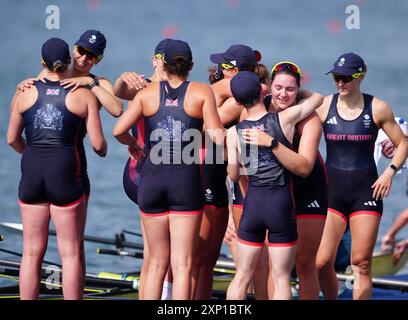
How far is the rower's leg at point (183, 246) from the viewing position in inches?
388

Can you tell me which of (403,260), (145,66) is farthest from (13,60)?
(403,260)

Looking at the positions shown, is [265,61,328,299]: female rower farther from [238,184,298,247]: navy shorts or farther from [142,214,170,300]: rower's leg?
[142,214,170,300]: rower's leg

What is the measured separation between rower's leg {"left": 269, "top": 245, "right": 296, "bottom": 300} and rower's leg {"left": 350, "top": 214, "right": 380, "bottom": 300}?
1170 millimetres

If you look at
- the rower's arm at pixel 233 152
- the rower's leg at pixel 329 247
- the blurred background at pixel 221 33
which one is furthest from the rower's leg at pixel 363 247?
the blurred background at pixel 221 33

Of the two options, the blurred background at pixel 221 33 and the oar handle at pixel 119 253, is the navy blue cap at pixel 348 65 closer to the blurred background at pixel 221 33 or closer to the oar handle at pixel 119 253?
the oar handle at pixel 119 253

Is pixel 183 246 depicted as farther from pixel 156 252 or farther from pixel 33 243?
pixel 33 243

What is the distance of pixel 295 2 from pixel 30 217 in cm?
5753

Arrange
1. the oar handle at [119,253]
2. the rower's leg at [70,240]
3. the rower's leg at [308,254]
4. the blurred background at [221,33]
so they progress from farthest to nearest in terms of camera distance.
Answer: the blurred background at [221,33], the oar handle at [119,253], the rower's leg at [308,254], the rower's leg at [70,240]

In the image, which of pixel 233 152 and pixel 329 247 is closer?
pixel 233 152

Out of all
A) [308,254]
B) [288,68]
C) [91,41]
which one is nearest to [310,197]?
[308,254]

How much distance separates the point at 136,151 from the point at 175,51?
1.11 metres

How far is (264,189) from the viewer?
9758mm

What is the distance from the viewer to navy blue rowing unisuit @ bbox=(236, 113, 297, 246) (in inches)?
381

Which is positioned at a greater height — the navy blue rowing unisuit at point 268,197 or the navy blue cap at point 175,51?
the navy blue cap at point 175,51
